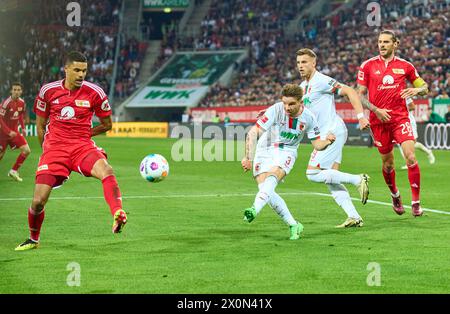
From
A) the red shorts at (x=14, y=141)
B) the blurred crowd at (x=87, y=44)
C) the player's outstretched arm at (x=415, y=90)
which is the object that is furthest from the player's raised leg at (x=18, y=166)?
the blurred crowd at (x=87, y=44)

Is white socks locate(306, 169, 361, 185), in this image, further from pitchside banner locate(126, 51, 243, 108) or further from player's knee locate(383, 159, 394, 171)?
pitchside banner locate(126, 51, 243, 108)

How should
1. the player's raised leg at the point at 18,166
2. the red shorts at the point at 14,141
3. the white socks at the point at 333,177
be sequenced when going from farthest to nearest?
the red shorts at the point at 14,141 < the player's raised leg at the point at 18,166 < the white socks at the point at 333,177

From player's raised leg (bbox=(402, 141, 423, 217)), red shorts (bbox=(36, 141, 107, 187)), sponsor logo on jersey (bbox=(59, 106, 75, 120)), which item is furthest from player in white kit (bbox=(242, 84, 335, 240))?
player's raised leg (bbox=(402, 141, 423, 217))

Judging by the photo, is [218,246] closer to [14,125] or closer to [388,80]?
[388,80]

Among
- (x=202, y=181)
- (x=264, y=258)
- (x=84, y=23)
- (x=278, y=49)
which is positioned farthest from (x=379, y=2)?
(x=264, y=258)

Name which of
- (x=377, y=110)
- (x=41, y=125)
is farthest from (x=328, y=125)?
(x=41, y=125)

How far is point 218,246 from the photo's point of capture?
10.0m

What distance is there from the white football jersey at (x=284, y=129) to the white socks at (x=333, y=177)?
40.9 inches

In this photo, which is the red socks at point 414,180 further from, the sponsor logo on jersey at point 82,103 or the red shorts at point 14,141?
the red shorts at point 14,141

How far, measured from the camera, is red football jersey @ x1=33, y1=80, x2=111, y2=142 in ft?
33.7

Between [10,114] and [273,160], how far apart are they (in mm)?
12873

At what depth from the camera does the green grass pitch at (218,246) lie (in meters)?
7.67

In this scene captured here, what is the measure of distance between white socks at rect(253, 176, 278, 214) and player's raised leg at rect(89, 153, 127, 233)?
154 cm
